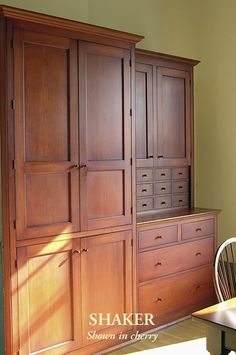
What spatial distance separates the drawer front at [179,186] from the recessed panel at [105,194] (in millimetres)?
950

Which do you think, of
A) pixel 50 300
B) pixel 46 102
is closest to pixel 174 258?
pixel 50 300

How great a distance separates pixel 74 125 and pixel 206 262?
1803 mm

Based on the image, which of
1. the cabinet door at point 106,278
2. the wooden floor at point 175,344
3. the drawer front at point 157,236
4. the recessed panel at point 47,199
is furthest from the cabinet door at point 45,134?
the wooden floor at point 175,344

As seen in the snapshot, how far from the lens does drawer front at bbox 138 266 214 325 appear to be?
334 cm

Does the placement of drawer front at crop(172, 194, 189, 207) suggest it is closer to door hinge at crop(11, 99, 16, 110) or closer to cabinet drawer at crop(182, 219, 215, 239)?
cabinet drawer at crop(182, 219, 215, 239)

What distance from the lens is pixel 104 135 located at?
3.02m

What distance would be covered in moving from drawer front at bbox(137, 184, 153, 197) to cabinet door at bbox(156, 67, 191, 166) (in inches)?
9.0

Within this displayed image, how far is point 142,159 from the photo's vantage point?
363cm

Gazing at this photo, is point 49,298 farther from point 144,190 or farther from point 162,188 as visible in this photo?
point 162,188

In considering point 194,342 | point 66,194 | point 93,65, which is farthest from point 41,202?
point 194,342

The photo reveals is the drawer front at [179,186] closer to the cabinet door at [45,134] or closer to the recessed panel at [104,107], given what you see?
the recessed panel at [104,107]

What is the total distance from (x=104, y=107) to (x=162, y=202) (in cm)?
118

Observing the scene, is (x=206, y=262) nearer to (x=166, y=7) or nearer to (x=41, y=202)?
(x=41, y=202)

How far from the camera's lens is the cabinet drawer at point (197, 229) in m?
3.61
